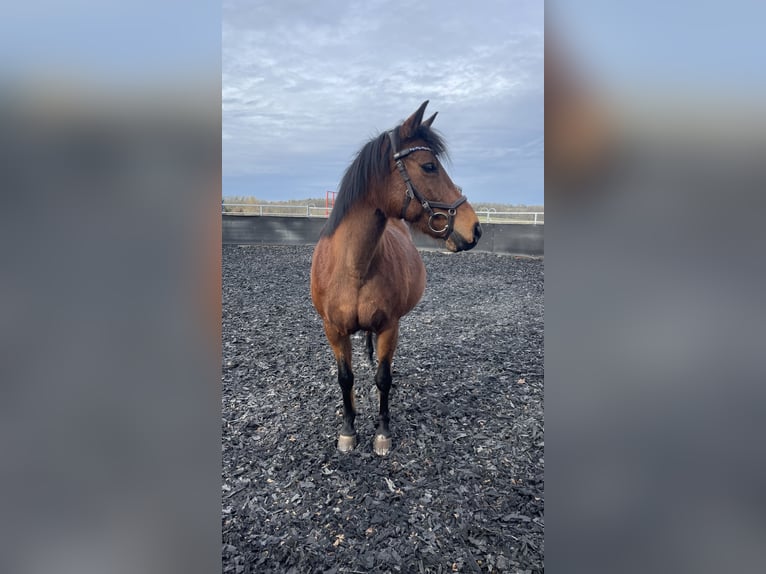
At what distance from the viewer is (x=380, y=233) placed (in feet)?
9.00

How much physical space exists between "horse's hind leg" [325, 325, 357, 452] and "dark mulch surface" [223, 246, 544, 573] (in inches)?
→ 4.3

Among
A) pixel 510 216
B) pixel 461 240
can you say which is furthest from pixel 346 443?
Result: pixel 510 216

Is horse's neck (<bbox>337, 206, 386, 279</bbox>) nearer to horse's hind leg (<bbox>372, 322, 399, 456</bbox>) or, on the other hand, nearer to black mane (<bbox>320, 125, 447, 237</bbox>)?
black mane (<bbox>320, 125, 447, 237</bbox>)

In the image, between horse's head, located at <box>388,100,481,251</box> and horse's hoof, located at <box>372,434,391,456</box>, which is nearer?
horse's head, located at <box>388,100,481,251</box>

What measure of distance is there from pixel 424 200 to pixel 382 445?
196cm

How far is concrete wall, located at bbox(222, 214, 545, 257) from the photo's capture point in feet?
44.9

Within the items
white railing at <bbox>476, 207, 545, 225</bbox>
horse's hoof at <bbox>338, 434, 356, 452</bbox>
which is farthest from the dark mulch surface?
white railing at <bbox>476, 207, 545, 225</bbox>

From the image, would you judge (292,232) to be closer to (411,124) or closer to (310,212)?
(310,212)
